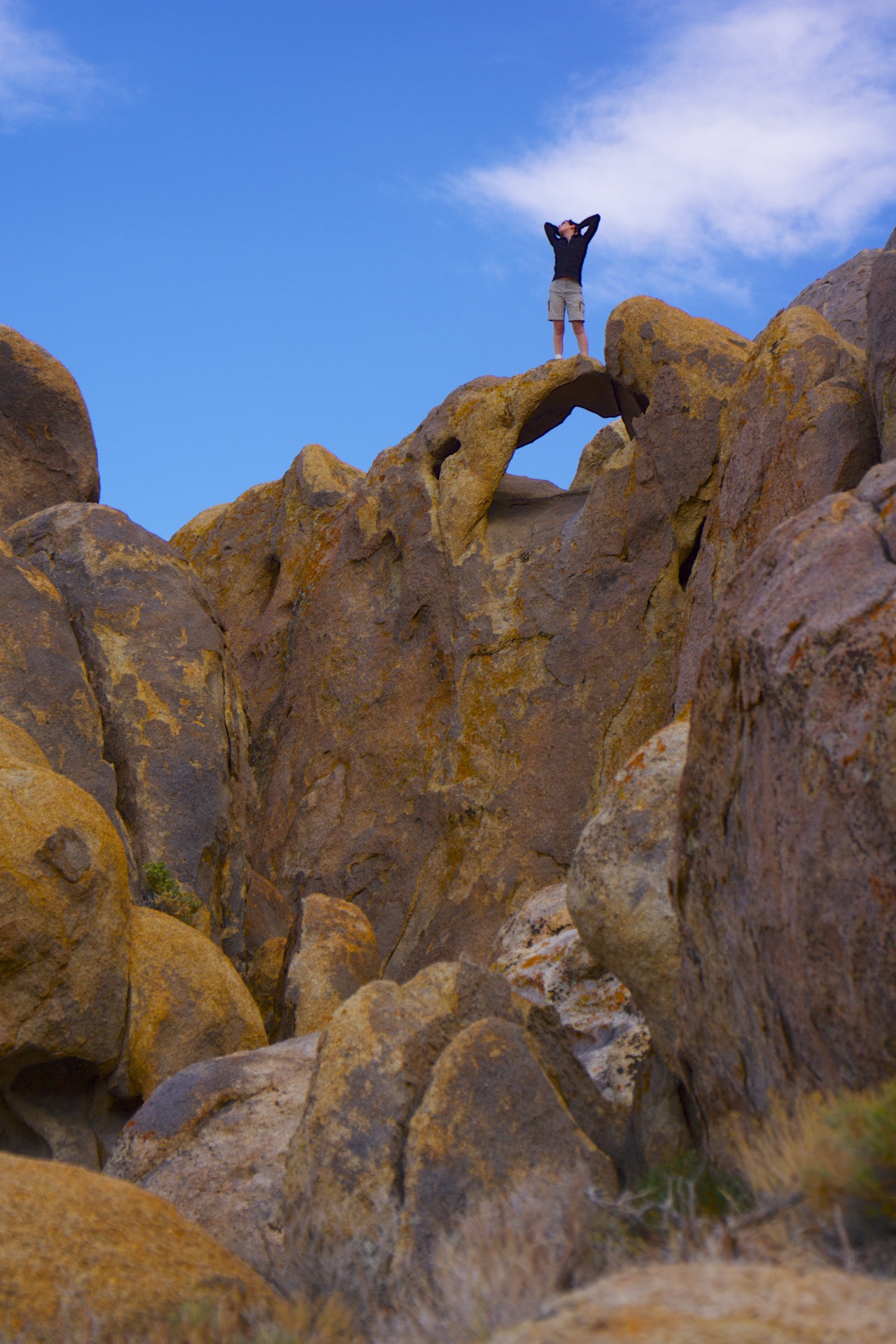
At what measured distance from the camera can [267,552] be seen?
24.7 m

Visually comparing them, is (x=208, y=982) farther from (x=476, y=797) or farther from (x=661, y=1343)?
(x=661, y=1343)

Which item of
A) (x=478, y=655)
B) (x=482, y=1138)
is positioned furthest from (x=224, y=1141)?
(x=478, y=655)

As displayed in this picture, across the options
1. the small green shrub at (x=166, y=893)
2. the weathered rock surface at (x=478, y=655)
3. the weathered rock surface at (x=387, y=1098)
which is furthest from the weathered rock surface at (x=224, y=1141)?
the weathered rock surface at (x=478, y=655)

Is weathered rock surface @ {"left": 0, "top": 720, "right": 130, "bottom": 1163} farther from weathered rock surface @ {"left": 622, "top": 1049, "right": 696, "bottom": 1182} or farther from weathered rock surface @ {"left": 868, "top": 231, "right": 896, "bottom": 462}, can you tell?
weathered rock surface @ {"left": 868, "top": 231, "right": 896, "bottom": 462}

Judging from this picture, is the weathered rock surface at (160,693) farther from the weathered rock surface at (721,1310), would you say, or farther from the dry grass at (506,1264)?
the weathered rock surface at (721,1310)

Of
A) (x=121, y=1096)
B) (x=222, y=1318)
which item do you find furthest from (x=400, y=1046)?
(x=121, y=1096)

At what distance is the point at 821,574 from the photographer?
5.58m

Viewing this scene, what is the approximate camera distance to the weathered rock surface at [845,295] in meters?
23.4

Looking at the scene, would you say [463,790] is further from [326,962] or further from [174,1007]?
[174,1007]

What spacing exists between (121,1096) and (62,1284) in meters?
7.32

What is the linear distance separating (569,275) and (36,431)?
957 cm

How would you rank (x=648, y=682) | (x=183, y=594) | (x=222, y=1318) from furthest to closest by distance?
(x=648, y=682)
(x=183, y=594)
(x=222, y=1318)

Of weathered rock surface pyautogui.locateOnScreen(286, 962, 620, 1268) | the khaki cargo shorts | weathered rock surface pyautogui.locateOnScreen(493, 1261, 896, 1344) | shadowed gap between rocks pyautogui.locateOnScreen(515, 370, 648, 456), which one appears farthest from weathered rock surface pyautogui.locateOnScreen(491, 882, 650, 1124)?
the khaki cargo shorts

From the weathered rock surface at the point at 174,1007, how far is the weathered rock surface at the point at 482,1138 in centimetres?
610
